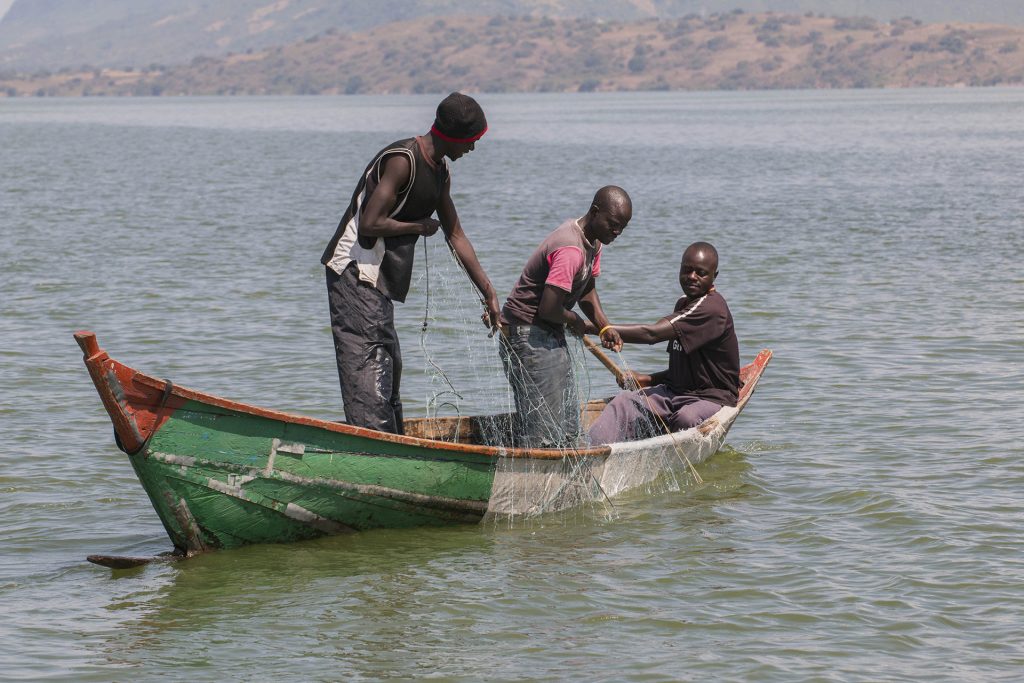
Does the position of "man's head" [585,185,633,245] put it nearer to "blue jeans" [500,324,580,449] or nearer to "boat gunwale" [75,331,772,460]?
"blue jeans" [500,324,580,449]

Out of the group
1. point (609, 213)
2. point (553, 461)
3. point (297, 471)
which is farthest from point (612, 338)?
point (297, 471)

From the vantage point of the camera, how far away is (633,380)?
368 inches

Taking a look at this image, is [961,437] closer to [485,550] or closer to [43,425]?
[485,550]

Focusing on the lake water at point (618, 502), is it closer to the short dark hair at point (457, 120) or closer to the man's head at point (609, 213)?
the man's head at point (609, 213)

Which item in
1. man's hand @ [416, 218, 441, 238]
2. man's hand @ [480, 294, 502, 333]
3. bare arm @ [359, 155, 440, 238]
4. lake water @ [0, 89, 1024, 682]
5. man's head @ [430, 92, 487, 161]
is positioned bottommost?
lake water @ [0, 89, 1024, 682]

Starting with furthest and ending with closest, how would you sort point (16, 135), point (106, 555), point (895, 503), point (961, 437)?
point (16, 135)
point (961, 437)
point (895, 503)
point (106, 555)

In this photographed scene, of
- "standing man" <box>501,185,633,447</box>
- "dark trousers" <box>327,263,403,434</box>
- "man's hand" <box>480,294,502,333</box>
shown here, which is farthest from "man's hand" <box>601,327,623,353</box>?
"dark trousers" <box>327,263,403,434</box>

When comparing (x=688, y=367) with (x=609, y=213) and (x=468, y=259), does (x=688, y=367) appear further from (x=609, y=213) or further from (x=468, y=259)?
(x=468, y=259)

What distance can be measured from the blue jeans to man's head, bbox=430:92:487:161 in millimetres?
1226

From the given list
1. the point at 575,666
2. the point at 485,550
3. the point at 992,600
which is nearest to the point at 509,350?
the point at 485,550

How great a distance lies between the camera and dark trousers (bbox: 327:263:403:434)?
7.57 meters

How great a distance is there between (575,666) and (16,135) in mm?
67954

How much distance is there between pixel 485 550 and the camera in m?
7.96

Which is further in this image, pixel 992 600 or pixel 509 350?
pixel 509 350
